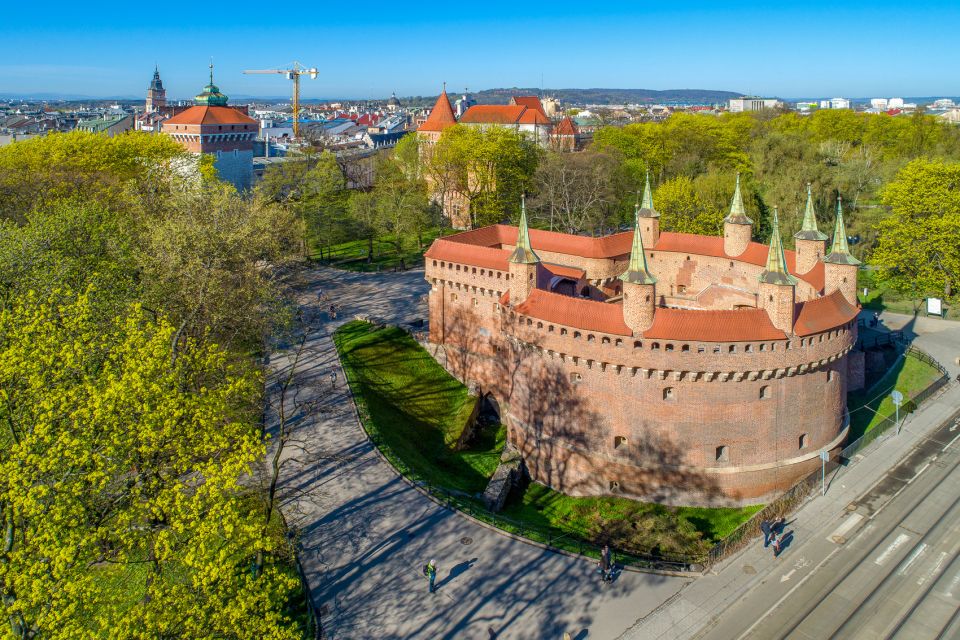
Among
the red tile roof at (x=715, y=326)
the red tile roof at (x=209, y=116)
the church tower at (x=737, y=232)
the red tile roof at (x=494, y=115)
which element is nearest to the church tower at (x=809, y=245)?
the church tower at (x=737, y=232)

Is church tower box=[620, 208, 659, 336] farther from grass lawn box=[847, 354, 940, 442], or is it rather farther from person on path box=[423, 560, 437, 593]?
grass lawn box=[847, 354, 940, 442]

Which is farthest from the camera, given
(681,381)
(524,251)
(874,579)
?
(524,251)


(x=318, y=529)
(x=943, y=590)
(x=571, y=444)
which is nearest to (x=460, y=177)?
(x=571, y=444)

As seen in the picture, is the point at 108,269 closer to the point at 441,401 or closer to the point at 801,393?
the point at 441,401

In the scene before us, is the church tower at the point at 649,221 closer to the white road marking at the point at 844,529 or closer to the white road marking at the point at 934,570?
the white road marking at the point at 844,529

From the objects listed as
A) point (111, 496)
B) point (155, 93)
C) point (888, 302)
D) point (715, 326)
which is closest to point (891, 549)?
point (715, 326)

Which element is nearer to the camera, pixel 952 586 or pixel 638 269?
pixel 952 586

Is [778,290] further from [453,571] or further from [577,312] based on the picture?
[453,571]
